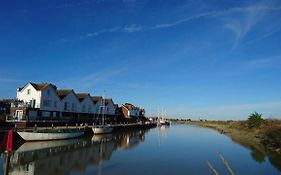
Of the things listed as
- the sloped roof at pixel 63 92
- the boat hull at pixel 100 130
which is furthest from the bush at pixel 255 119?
the sloped roof at pixel 63 92

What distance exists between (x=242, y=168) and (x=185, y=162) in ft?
19.3

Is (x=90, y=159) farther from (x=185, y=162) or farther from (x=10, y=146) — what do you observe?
(x=10, y=146)

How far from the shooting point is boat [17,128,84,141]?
4347cm

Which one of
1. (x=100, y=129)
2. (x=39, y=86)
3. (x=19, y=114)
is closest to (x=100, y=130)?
(x=100, y=129)

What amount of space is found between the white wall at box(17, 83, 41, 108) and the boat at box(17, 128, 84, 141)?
44.5ft

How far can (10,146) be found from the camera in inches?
415

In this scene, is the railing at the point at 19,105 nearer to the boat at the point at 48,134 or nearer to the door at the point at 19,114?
the door at the point at 19,114

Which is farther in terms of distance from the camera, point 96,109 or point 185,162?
point 96,109

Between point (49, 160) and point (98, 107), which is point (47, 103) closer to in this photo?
point (98, 107)

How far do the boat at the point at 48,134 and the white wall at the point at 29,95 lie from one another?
44.5 feet

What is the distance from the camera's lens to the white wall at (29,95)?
62875 millimetres

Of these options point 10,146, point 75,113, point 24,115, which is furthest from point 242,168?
point 75,113

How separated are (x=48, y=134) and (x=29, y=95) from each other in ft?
66.9

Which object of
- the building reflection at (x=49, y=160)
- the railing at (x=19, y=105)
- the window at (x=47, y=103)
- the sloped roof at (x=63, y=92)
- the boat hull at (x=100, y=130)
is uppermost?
the sloped roof at (x=63, y=92)
